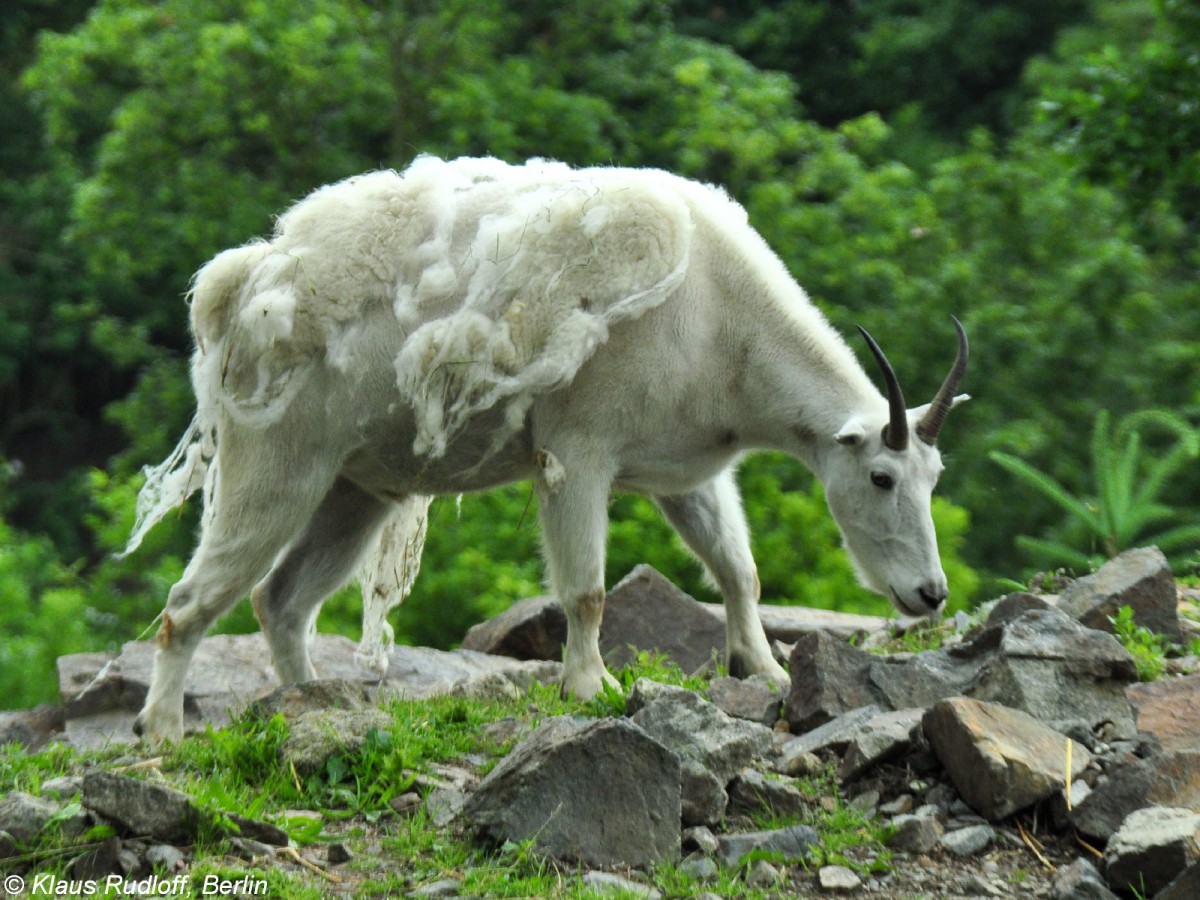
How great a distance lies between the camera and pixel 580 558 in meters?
6.02

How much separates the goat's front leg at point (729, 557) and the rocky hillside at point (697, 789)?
0.72m

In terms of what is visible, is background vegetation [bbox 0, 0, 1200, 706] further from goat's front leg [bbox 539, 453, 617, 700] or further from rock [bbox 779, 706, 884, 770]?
rock [bbox 779, 706, 884, 770]

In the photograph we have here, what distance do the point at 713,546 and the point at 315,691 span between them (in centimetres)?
195

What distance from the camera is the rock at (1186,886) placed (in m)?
3.73

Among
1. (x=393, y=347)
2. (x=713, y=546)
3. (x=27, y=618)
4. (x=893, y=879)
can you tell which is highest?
(x=393, y=347)

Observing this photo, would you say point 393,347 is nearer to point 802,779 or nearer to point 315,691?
point 315,691

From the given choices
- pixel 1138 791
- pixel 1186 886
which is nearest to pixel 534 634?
pixel 1138 791

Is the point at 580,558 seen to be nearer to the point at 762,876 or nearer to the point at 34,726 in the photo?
A: the point at 762,876

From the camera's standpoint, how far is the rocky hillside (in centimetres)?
415

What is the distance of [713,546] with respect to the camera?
662 centimetres

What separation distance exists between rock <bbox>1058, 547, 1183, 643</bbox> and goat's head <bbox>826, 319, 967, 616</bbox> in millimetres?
547

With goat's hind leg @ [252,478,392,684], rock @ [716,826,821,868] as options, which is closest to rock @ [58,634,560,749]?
goat's hind leg @ [252,478,392,684]

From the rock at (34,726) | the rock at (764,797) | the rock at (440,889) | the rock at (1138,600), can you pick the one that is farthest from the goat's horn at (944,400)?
the rock at (34,726)

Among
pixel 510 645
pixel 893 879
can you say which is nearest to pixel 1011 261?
pixel 510 645
